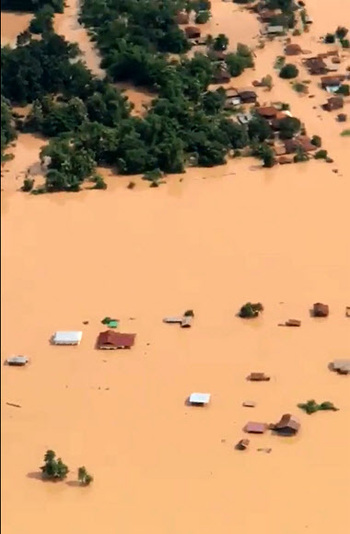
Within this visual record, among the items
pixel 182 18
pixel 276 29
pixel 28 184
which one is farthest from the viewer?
pixel 182 18

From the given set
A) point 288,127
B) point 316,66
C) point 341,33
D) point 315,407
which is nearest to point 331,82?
point 316,66

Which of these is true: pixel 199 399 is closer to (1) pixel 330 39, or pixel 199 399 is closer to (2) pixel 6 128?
(2) pixel 6 128

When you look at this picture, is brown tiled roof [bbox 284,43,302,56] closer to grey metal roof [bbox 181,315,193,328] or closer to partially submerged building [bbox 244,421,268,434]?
grey metal roof [bbox 181,315,193,328]

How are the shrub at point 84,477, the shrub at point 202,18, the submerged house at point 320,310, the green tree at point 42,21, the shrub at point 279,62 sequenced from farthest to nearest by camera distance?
the shrub at point 202,18
the green tree at point 42,21
the shrub at point 279,62
the submerged house at point 320,310
the shrub at point 84,477

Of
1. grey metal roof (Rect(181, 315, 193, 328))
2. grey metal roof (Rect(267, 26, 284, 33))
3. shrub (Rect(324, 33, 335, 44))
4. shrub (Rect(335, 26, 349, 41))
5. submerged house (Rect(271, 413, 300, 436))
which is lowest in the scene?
submerged house (Rect(271, 413, 300, 436))

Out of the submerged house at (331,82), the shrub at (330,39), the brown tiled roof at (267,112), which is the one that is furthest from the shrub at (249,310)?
the shrub at (330,39)

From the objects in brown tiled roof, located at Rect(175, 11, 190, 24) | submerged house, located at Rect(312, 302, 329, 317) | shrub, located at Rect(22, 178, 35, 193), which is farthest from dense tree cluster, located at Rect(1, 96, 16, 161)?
submerged house, located at Rect(312, 302, 329, 317)

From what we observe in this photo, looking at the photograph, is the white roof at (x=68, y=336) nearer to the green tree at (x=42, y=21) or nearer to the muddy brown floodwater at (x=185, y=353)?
the muddy brown floodwater at (x=185, y=353)
